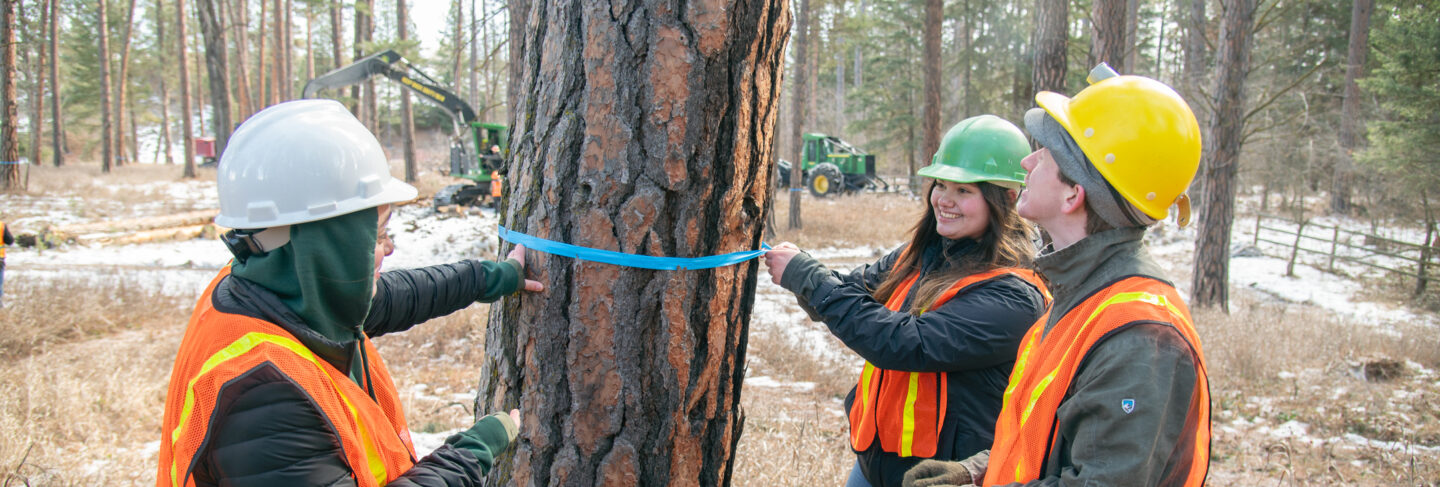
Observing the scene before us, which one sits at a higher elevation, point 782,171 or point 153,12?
point 153,12

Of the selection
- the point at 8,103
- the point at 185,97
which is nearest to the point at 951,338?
the point at 8,103

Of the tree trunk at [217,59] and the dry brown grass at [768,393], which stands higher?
the tree trunk at [217,59]

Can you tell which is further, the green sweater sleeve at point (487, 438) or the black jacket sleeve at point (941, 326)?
the black jacket sleeve at point (941, 326)

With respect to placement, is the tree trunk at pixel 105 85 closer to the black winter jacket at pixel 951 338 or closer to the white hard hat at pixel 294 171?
the white hard hat at pixel 294 171

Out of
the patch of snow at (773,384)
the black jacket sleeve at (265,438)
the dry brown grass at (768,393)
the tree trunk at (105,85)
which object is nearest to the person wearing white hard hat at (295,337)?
the black jacket sleeve at (265,438)

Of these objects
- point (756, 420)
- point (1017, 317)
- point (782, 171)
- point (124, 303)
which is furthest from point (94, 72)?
point (1017, 317)

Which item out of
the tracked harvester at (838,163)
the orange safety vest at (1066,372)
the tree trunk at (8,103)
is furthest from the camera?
the tracked harvester at (838,163)

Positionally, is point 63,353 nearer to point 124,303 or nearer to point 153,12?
→ point 124,303

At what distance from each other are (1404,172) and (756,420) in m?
16.0

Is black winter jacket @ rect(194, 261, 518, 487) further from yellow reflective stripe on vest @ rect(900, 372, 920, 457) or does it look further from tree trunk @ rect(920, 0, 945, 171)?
tree trunk @ rect(920, 0, 945, 171)

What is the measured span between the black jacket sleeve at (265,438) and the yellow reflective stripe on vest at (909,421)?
151 centimetres

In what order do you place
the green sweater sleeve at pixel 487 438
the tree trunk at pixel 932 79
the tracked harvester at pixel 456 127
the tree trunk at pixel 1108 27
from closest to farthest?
the green sweater sleeve at pixel 487 438
the tree trunk at pixel 1108 27
the tree trunk at pixel 932 79
the tracked harvester at pixel 456 127

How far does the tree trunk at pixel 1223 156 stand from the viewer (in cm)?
898

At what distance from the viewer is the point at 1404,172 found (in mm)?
13922
